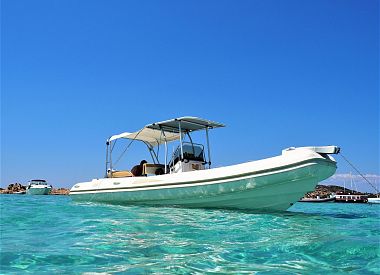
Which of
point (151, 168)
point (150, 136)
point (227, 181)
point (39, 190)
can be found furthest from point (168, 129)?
point (39, 190)

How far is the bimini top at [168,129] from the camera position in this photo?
41.5ft

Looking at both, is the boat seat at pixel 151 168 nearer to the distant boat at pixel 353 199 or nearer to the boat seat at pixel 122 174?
the boat seat at pixel 122 174

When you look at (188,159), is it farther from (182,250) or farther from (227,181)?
(182,250)

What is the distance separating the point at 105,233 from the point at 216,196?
205 inches

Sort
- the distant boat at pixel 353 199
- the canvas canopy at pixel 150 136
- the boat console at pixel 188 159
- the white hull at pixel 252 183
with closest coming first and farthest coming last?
the white hull at pixel 252 183, the boat console at pixel 188 159, the canvas canopy at pixel 150 136, the distant boat at pixel 353 199

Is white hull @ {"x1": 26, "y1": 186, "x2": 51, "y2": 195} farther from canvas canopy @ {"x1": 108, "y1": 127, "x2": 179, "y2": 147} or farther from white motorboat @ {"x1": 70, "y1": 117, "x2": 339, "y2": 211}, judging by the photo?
white motorboat @ {"x1": 70, "y1": 117, "x2": 339, "y2": 211}

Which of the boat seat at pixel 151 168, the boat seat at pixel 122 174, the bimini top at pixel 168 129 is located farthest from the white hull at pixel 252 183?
the boat seat at pixel 122 174

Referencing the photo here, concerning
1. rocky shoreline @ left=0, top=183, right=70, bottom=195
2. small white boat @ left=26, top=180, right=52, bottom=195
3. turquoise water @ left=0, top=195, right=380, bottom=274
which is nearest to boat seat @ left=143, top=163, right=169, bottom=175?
turquoise water @ left=0, top=195, right=380, bottom=274

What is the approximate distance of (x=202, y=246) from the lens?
444cm

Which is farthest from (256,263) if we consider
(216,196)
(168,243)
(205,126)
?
(205,126)

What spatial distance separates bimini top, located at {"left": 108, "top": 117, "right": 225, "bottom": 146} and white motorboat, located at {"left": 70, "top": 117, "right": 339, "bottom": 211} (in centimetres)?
4

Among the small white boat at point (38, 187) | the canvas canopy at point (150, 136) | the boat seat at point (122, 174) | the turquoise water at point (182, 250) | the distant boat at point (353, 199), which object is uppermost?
the canvas canopy at point (150, 136)

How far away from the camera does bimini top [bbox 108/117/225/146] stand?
1264 cm

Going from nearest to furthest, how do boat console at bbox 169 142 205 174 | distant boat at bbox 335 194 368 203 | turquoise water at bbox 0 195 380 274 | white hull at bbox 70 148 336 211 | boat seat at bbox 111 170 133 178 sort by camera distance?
turquoise water at bbox 0 195 380 274
white hull at bbox 70 148 336 211
boat console at bbox 169 142 205 174
boat seat at bbox 111 170 133 178
distant boat at bbox 335 194 368 203
